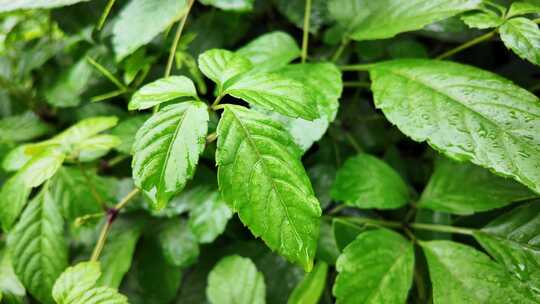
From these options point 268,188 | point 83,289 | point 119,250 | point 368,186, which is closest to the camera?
point 268,188

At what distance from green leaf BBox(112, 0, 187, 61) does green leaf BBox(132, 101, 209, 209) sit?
0.91 feet

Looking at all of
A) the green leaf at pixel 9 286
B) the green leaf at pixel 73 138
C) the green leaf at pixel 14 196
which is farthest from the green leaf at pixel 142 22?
the green leaf at pixel 9 286

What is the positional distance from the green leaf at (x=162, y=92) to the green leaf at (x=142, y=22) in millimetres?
211

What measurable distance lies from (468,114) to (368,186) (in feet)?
0.70

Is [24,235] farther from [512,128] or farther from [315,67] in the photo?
[512,128]

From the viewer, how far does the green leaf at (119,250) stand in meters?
0.79

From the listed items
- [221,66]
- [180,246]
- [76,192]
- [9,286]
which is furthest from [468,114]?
[9,286]

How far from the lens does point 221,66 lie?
565 mm

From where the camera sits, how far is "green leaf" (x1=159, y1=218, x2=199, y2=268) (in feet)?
2.56

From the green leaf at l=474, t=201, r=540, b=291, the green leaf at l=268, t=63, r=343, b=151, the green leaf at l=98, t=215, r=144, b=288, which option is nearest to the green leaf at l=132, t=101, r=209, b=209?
the green leaf at l=268, t=63, r=343, b=151

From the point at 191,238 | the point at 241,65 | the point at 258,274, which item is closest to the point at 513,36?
the point at 241,65

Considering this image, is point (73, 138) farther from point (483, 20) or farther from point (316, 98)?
point (483, 20)

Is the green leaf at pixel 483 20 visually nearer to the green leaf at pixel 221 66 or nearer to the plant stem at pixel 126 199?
the green leaf at pixel 221 66

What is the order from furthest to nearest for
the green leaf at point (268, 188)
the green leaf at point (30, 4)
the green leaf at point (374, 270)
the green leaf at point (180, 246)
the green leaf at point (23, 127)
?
the green leaf at point (23, 127) < the green leaf at point (180, 246) < the green leaf at point (30, 4) < the green leaf at point (374, 270) < the green leaf at point (268, 188)
